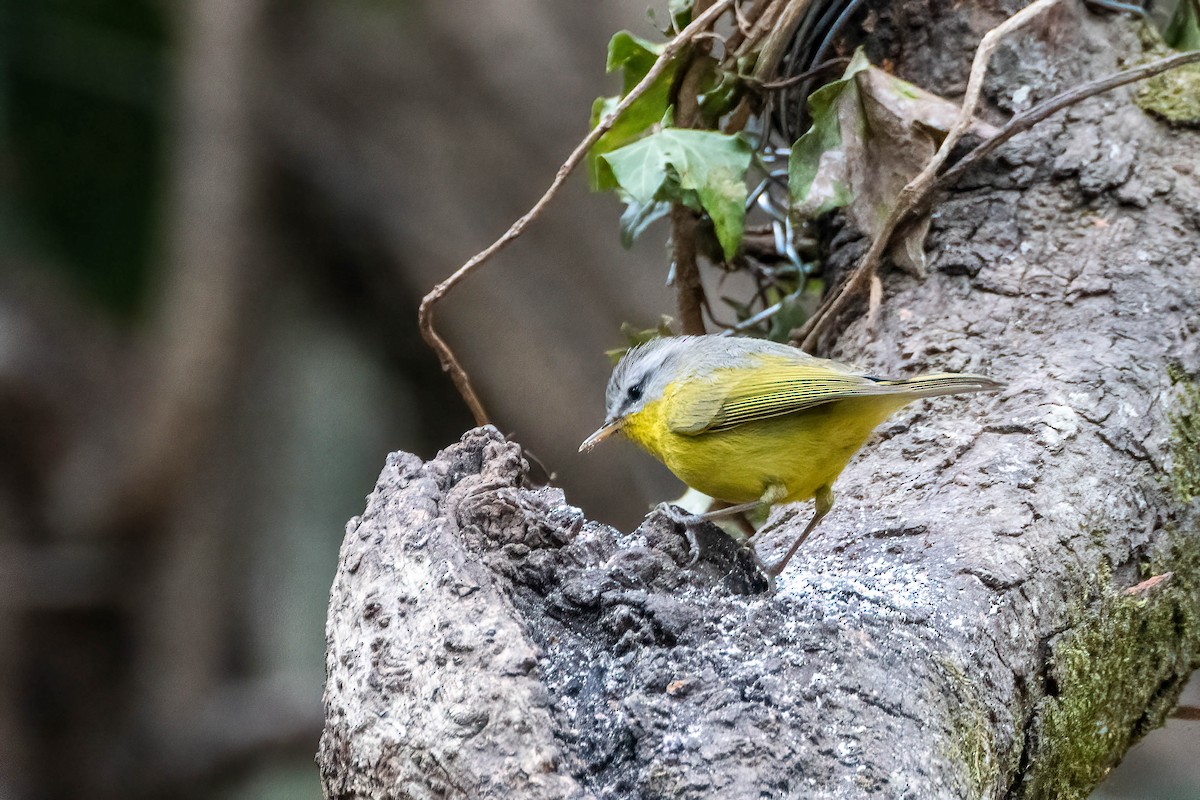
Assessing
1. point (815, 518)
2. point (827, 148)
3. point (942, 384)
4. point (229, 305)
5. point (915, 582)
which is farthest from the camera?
point (229, 305)

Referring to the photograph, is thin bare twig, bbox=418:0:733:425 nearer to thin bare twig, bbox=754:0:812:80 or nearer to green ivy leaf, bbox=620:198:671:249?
thin bare twig, bbox=754:0:812:80

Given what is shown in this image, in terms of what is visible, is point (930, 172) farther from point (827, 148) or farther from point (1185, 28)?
point (1185, 28)

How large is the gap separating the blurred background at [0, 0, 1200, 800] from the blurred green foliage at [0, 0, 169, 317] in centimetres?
2

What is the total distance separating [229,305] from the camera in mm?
6008

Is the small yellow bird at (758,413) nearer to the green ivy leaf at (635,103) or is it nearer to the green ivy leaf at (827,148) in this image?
the green ivy leaf at (827,148)

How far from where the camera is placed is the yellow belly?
253cm

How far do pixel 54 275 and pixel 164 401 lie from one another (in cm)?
177

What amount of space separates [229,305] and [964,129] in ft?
14.3

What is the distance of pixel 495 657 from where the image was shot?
1.63 m

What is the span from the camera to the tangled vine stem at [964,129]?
266cm

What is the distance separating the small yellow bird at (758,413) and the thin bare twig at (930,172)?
0.29 meters

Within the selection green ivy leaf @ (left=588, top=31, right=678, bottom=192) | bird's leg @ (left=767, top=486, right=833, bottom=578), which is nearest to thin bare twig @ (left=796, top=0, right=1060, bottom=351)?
bird's leg @ (left=767, top=486, right=833, bottom=578)

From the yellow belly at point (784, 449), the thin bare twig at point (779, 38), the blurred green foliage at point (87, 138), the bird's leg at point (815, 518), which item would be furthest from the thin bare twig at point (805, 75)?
the blurred green foliage at point (87, 138)

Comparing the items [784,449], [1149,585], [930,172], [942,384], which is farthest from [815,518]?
[930,172]
